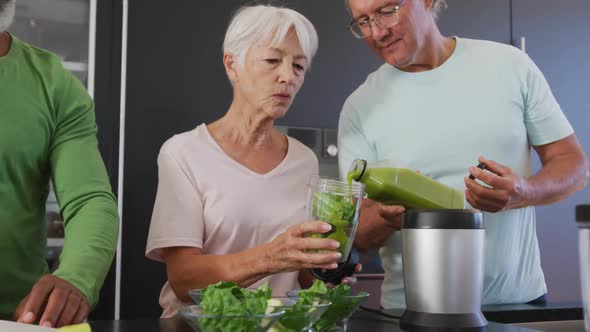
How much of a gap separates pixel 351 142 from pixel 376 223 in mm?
333

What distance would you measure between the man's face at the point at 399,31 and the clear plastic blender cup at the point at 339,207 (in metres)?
0.61

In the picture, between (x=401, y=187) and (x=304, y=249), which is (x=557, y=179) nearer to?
(x=401, y=187)

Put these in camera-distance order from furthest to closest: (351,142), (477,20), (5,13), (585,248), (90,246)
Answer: (477,20), (351,142), (5,13), (90,246), (585,248)

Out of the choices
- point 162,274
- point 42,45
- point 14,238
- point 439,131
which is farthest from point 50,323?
point 42,45

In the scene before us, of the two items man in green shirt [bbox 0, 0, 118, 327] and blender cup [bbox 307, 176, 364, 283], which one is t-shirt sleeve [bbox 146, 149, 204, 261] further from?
blender cup [bbox 307, 176, 364, 283]

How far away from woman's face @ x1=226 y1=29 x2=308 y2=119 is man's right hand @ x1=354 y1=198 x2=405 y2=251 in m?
0.31

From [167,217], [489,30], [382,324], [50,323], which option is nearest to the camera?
[50,323]

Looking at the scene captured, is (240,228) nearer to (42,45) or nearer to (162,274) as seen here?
(162,274)

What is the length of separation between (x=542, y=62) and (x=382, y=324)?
6.70ft

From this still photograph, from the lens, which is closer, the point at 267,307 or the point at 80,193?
the point at 267,307

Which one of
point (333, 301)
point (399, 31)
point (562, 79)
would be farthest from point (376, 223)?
point (562, 79)

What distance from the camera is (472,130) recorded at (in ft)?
4.81

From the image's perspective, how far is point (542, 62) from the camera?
8.91 ft

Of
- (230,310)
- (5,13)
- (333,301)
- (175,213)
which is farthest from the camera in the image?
(175,213)
